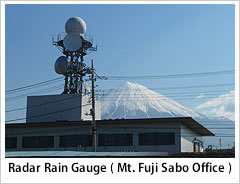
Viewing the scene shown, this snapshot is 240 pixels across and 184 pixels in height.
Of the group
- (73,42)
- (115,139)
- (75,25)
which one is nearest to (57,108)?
(73,42)

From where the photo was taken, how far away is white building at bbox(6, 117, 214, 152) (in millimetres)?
44406

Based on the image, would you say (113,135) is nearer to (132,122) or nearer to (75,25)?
(132,122)

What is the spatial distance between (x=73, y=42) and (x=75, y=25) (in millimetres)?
2886

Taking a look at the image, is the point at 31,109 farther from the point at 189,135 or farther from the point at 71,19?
the point at 189,135

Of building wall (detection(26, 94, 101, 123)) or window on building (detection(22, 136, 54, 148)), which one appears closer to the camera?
window on building (detection(22, 136, 54, 148))

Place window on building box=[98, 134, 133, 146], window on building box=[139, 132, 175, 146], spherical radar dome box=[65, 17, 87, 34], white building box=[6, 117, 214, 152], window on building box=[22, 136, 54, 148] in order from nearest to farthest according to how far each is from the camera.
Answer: window on building box=[139, 132, 175, 146] → white building box=[6, 117, 214, 152] → window on building box=[98, 134, 133, 146] → window on building box=[22, 136, 54, 148] → spherical radar dome box=[65, 17, 87, 34]

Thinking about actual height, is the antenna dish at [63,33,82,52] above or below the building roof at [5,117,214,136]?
above

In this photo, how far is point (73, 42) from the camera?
60.1 meters

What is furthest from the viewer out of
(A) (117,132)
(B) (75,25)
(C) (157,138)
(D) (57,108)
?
(B) (75,25)

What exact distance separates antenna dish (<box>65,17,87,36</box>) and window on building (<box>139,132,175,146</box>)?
78.0 feet

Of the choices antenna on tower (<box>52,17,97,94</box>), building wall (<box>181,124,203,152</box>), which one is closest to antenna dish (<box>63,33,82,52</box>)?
antenna on tower (<box>52,17,97,94</box>)

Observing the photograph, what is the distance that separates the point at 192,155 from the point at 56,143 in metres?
30.7

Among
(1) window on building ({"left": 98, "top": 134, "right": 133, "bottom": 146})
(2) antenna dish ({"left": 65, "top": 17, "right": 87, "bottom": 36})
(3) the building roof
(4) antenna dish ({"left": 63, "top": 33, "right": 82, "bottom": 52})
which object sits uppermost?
(2) antenna dish ({"left": 65, "top": 17, "right": 87, "bottom": 36})

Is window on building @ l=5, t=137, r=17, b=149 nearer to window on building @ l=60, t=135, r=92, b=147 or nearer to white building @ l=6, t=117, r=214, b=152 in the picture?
white building @ l=6, t=117, r=214, b=152
